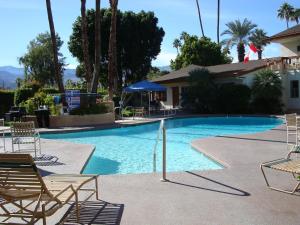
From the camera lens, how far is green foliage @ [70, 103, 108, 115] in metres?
21.8

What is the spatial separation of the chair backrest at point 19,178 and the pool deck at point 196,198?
0.85m

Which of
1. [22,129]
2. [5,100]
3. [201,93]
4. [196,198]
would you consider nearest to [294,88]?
[201,93]

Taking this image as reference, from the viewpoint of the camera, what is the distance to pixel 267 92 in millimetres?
26656

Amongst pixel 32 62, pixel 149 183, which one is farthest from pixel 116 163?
pixel 32 62

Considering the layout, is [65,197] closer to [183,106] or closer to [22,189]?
[22,189]

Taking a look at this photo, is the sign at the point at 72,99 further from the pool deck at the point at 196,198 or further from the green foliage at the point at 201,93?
the pool deck at the point at 196,198

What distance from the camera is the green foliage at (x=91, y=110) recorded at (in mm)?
21828

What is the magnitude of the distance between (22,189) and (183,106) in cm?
2607

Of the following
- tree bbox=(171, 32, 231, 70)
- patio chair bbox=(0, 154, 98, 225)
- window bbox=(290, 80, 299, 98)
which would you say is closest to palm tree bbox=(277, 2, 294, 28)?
tree bbox=(171, 32, 231, 70)

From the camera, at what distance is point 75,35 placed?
1609 inches

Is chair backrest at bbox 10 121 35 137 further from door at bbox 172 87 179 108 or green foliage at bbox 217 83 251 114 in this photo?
door at bbox 172 87 179 108

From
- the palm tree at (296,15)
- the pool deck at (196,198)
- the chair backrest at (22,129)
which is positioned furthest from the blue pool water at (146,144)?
the palm tree at (296,15)

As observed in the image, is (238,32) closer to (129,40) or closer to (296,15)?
(296,15)

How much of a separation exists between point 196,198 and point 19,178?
2810 mm
